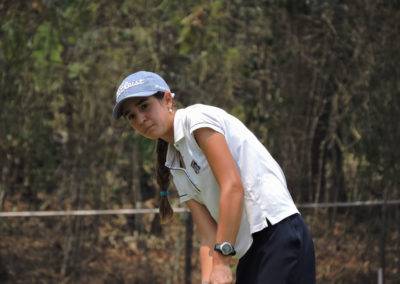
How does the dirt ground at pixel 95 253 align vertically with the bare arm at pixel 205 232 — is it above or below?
below

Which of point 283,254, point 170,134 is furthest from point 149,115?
point 283,254

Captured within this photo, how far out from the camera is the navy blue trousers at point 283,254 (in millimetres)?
2643

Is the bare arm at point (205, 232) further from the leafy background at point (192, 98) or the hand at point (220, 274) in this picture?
the leafy background at point (192, 98)

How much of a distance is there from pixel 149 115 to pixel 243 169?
414mm

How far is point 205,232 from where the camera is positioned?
9.64 feet

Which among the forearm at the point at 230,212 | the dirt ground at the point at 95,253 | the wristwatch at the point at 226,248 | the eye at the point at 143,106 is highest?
the eye at the point at 143,106

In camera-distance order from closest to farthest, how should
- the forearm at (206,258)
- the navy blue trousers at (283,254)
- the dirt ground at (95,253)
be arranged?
1. the navy blue trousers at (283,254)
2. the forearm at (206,258)
3. the dirt ground at (95,253)

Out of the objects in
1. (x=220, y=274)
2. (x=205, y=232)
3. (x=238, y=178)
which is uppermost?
(x=238, y=178)

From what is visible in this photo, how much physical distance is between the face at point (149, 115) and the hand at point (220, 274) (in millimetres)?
559

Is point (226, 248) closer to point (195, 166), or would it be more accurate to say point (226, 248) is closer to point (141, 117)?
point (195, 166)

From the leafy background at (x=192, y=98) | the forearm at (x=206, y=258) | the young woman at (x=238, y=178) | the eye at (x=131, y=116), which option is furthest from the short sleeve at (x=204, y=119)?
the leafy background at (x=192, y=98)

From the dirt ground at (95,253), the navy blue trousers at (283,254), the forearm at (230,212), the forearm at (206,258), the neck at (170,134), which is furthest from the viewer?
the dirt ground at (95,253)

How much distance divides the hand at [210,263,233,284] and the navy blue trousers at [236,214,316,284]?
0.58 ft

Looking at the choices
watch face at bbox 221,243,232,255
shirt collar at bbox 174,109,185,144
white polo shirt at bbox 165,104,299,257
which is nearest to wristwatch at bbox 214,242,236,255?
watch face at bbox 221,243,232,255
